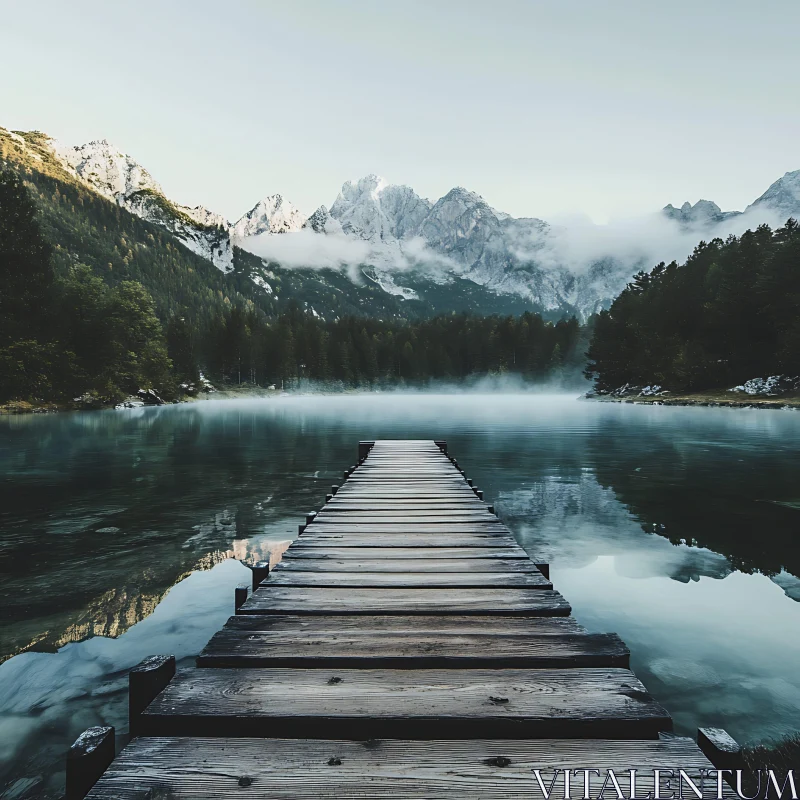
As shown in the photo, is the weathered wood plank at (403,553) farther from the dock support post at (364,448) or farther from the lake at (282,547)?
the dock support post at (364,448)

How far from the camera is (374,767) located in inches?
109

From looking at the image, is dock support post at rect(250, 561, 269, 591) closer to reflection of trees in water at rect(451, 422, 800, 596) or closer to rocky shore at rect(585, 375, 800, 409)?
reflection of trees in water at rect(451, 422, 800, 596)

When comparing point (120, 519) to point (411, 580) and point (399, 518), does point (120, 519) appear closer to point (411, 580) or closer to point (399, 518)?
point (399, 518)

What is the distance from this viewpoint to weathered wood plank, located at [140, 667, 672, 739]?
3100 mm

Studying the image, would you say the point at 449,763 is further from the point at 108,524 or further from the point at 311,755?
the point at 108,524

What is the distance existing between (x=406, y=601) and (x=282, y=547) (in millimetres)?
6583

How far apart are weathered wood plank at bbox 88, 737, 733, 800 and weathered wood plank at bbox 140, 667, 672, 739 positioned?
0.11 m

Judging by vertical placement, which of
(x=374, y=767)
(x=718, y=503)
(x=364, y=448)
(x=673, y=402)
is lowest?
(x=673, y=402)

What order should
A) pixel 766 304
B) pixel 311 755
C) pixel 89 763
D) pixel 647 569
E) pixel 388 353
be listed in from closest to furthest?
pixel 89 763 < pixel 311 755 < pixel 647 569 < pixel 766 304 < pixel 388 353

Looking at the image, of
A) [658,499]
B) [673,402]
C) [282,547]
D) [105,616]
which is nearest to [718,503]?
[658,499]

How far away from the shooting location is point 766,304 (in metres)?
64.4

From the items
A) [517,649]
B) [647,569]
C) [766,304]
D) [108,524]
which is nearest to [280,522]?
[108,524]

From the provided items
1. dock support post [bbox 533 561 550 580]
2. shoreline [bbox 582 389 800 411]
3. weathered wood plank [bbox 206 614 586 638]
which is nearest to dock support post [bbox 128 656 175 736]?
weathered wood plank [bbox 206 614 586 638]

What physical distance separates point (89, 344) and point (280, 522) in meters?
64.9
